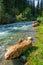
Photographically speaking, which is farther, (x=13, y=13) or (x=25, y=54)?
(x=13, y=13)

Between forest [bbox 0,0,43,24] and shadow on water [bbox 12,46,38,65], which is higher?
shadow on water [bbox 12,46,38,65]

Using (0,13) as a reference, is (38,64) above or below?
above

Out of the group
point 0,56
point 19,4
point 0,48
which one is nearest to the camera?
point 0,56

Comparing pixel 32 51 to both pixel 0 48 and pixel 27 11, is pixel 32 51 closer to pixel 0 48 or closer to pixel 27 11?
pixel 0 48

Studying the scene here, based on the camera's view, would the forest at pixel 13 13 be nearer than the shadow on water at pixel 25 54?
No

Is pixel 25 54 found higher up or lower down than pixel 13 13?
higher up

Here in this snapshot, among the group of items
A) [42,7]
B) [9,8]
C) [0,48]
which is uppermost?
[0,48]

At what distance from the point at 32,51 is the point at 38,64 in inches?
95.2

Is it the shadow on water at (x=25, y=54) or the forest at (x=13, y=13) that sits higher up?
the shadow on water at (x=25, y=54)

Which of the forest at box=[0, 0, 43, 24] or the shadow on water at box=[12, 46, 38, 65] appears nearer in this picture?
the shadow on water at box=[12, 46, 38, 65]

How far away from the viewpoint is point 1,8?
43.7m

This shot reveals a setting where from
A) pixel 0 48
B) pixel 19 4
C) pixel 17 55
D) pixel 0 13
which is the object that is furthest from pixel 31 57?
pixel 19 4

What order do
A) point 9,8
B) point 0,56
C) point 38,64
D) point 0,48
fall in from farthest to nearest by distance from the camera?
point 9,8
point 0,48
point 0,56
point 38,64

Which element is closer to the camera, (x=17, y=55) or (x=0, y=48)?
(x=17, y=55)
